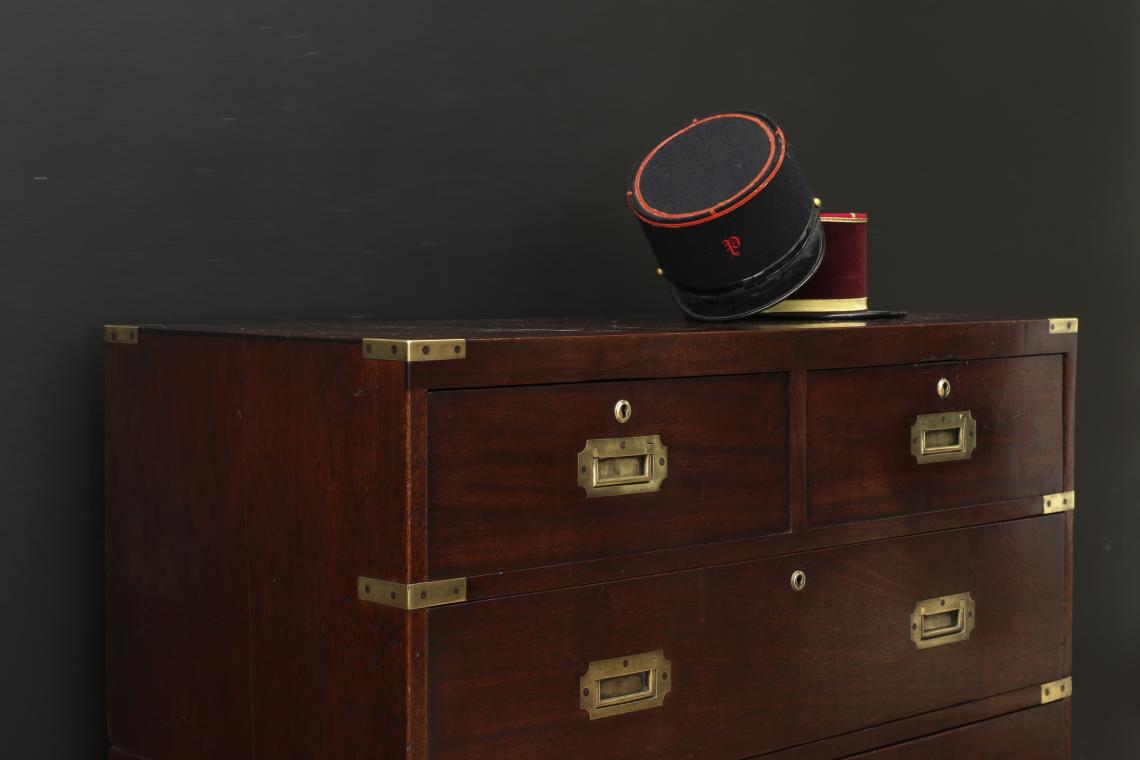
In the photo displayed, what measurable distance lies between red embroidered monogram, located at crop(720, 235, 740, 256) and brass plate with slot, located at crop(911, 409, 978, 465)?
0.34 m

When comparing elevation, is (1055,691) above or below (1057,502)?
below

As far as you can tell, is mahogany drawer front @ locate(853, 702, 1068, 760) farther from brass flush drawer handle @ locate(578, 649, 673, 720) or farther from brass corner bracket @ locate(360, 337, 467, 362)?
brass corner bracket @ locate(360, 337, 467, 362)

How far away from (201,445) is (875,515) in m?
0.89

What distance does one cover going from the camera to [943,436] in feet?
6.88

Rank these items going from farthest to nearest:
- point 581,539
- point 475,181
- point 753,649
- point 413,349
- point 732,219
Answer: point 475,181 → point 732,219 → point 753,649 → point 581,539 → point 413,349

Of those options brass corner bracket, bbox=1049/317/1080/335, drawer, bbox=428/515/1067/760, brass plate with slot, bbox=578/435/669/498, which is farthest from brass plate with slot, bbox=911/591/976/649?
brass plate with slot, bbox=578/435/669/498

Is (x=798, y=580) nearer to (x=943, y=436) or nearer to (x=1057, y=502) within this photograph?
(x=943, y=436)

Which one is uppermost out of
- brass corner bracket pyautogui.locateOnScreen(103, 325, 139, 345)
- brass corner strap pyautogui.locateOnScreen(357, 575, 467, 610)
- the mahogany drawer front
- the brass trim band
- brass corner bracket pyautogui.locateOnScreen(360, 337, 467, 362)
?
the brass trim band

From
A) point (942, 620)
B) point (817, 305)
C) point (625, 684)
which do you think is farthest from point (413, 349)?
point (942, 620)

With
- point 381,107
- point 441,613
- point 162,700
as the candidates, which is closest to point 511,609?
point 441,613

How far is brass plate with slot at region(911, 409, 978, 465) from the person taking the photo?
2.05 metres

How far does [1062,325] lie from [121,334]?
4.46 ft

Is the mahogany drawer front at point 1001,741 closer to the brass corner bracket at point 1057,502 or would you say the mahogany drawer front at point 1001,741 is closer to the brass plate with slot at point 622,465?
the brass corner bracket at point 1057,502

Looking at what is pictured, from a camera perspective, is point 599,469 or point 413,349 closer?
point 413,349
